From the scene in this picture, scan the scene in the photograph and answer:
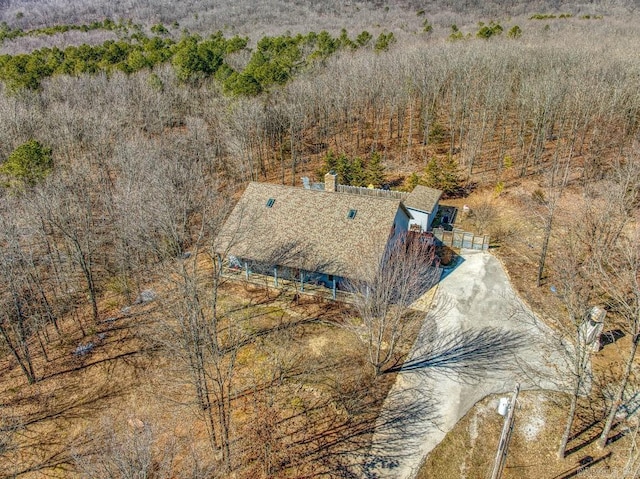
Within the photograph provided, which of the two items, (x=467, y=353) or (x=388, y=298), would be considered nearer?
(x=388, y=298)

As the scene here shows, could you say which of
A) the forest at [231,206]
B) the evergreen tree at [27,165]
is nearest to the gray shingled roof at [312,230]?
the forest at [231,206]

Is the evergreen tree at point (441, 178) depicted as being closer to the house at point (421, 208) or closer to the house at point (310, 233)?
the house at point (421, 208)

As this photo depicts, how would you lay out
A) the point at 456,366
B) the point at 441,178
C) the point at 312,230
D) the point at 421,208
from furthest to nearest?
the point at 441,178
the point at 421,208
the point at 312,230
the point at 456,366

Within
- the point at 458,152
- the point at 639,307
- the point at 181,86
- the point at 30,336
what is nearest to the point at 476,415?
the point at 639,307

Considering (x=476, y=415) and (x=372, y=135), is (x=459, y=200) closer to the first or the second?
(x=372, y=135)

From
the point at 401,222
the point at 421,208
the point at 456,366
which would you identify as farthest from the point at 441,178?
the point at 456,366

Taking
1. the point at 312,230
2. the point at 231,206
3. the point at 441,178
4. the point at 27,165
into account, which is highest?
the point at 27,165

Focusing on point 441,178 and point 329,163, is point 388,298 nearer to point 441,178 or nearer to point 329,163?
point 441,178
